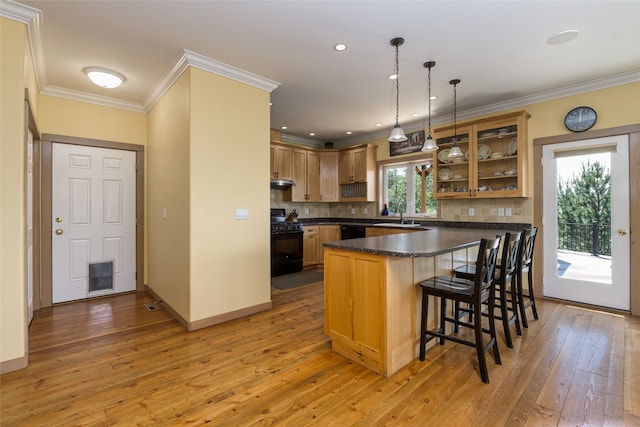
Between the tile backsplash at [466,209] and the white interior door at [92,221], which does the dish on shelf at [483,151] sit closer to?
the tile backsplash at [466,209]

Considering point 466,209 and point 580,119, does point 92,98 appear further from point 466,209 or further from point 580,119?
point 580,119

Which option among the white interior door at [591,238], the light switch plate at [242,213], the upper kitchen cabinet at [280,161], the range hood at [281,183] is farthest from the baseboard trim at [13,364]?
the white interior door at [591,238]

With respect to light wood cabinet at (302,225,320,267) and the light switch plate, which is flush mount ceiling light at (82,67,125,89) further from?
light wood cabinet at (302,225,320,267)

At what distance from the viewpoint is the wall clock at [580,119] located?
3.58m

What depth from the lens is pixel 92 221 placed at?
399 centimetres

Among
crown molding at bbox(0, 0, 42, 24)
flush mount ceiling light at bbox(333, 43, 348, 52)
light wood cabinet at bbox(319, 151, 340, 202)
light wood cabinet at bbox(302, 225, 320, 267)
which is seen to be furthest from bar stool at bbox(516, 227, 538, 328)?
crown molding at bbox(0, 0, 42, 24)

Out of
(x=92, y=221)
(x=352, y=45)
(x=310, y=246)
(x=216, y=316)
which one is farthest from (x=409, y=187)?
(x=92, y=221)

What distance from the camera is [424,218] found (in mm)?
5312

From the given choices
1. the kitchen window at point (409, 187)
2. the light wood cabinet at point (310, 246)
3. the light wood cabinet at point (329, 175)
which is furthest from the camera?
the light wood cabinet at point (329, 175)

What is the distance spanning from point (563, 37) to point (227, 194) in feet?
11.1

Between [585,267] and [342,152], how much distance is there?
170 inches

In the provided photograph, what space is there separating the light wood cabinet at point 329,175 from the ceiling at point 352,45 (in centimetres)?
233

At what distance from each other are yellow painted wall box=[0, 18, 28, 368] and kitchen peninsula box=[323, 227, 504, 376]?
232 centimetres

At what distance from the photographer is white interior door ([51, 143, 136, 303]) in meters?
3.77
